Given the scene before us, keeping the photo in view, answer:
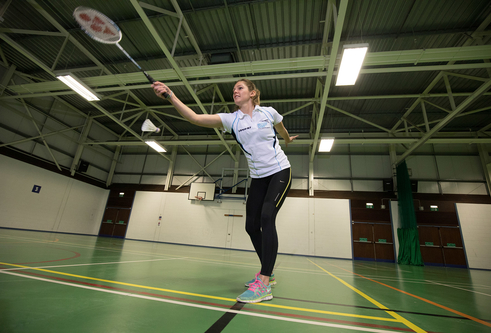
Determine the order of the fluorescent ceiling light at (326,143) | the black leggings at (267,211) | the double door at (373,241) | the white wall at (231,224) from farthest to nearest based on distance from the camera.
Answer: the white wall at (231,224), the double door at (373,241), the fluorescent ceiling light at (326,143), the black leggings at (267,211)

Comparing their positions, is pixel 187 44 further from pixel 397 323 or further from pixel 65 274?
pixel 397 323

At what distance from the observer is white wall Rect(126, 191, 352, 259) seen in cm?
1154

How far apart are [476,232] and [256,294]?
47.5ft

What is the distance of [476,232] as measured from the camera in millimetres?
10320

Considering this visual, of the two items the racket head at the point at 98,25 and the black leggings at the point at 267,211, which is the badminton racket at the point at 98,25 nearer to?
the racket head at the point at 98,25

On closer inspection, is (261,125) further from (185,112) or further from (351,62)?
(351,62)

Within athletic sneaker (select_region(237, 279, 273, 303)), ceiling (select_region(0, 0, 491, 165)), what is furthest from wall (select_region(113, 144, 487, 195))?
athletic sneaker (select_region(237, 279, 273, 303))

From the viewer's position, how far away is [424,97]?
8.88 m

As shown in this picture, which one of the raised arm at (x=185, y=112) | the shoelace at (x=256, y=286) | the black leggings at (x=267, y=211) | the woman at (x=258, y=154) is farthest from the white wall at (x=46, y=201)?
the shoelace at (x=256, y=286)

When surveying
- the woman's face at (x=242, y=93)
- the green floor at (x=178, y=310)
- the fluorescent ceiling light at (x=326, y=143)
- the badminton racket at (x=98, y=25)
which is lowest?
the green floor at (x=178, y=310)

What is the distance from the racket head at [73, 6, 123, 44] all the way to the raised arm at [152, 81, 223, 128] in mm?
1354

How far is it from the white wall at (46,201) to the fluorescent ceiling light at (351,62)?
561 inches

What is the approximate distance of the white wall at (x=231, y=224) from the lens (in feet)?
37.9

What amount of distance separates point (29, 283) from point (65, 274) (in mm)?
392
